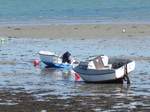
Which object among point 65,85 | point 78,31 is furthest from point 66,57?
point 78,31

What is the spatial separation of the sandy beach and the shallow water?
271 inches

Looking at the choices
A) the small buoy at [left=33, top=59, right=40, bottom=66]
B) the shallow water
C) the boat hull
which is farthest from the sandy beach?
the boat hull

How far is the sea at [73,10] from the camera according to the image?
7431 cm

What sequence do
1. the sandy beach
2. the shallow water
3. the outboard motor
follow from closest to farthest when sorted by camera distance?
the shallow water < the outboard motor < the sandy beach

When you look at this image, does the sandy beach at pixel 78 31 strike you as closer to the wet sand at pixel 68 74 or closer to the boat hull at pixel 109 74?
the wet sand at pixel 68 74

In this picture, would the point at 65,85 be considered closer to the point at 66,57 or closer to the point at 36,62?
the point at 66,57

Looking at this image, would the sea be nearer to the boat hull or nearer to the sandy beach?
the sandy beach

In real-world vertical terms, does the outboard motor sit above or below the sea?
below

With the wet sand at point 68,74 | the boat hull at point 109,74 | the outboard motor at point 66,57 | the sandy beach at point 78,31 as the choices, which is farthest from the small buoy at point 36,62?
the sandy beach at point 78,31

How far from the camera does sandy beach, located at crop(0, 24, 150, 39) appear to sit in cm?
4941

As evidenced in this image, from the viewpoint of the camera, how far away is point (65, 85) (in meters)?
26.2

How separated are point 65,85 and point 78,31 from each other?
26291mm

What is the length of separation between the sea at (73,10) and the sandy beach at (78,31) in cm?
1500

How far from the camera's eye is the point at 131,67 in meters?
26.7
